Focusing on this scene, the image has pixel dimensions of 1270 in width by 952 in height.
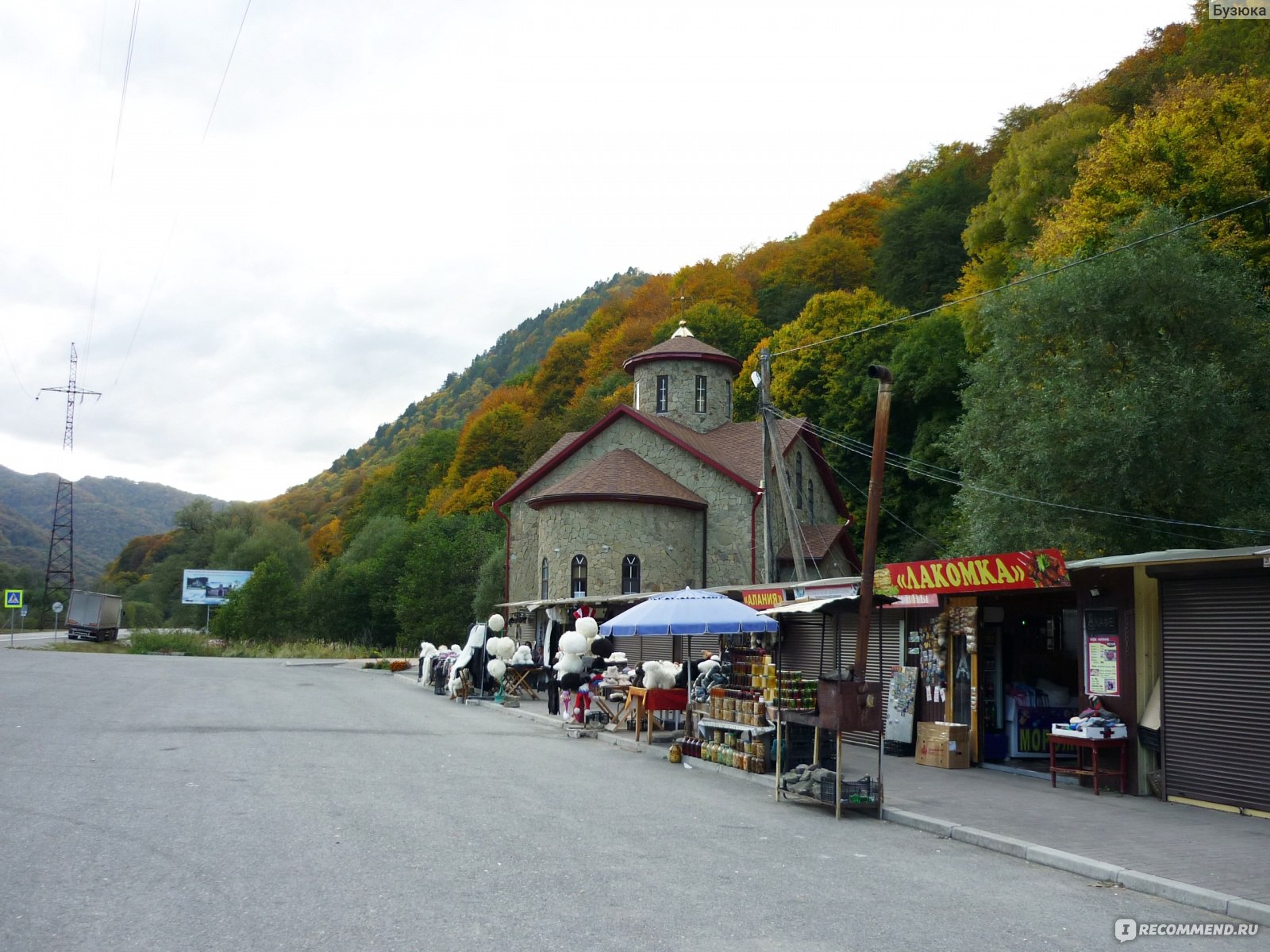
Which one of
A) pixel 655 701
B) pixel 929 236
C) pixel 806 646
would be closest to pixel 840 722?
pixel 655 701

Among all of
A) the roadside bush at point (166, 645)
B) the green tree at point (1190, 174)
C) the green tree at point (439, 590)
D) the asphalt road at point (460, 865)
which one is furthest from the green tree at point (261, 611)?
the green tree at point (1190, 174)

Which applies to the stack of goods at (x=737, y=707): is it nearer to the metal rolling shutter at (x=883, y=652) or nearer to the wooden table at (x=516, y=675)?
the metal rolling shutter at (x=883, y=652)

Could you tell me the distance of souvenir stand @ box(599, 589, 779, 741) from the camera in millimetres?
16375

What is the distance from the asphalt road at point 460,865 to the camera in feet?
19.3

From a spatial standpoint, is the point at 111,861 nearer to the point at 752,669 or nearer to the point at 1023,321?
the point at 752,669

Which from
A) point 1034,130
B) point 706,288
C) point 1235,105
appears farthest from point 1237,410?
point 706,288

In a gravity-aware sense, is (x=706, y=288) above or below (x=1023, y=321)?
above

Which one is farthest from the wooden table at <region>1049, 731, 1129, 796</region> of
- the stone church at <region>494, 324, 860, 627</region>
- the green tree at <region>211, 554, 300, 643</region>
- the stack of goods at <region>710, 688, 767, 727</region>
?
the green tree at <region>211, 554, 300, 643</region>

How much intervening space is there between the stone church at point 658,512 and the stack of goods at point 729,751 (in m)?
14.7

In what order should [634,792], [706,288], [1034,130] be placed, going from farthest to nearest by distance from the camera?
[706,288]
[1034,130]
[634,792]

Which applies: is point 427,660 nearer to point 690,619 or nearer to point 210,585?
point 690,619

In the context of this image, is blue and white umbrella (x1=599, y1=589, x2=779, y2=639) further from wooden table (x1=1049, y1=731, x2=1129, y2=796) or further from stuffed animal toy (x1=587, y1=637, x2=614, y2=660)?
stuffed animal toy (x1=587, y1=637, x2=614, y2=660)

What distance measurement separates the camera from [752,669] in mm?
14312

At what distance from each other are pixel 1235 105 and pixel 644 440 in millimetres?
22344
